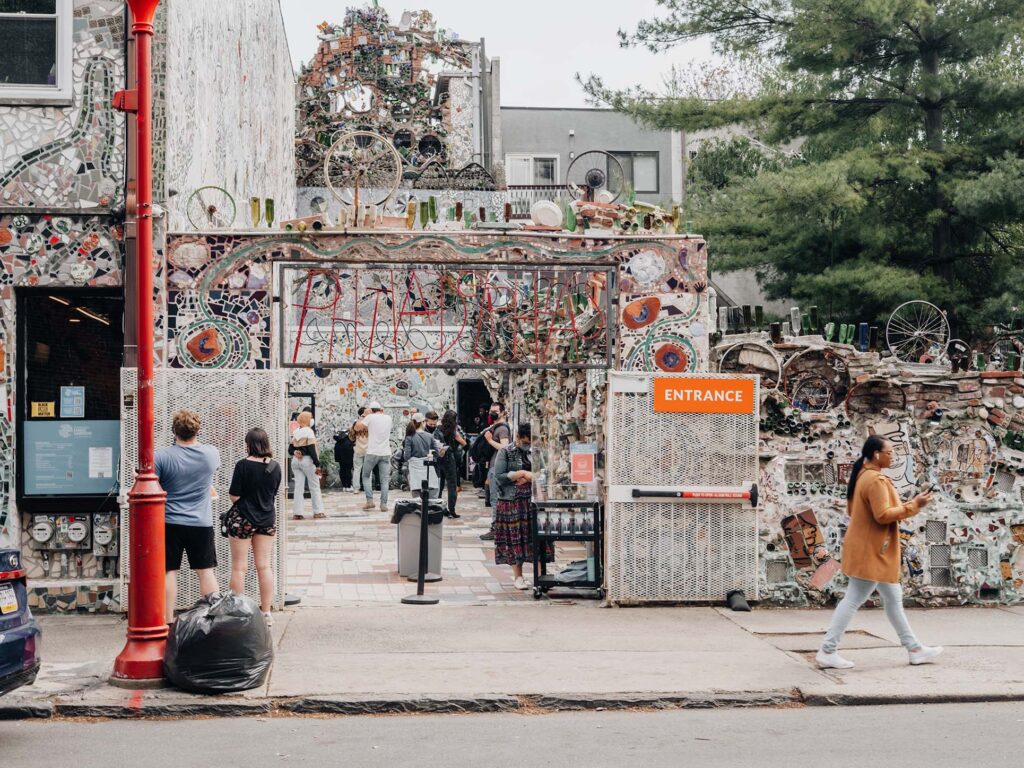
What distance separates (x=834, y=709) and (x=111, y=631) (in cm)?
594

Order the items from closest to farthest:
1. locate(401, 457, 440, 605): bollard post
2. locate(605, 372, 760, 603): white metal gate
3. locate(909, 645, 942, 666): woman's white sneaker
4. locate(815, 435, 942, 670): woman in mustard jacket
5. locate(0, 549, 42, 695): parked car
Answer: locate(0, 549, 42, 695): parked car
locate(815, 435, 942, 670): woman in mustard jacket
locate(909, 645, 942, 666): woman's white sneaker
locate(605, 372, 760, 603): white metal gate
locate(401, 457, 440, 605): bollard post

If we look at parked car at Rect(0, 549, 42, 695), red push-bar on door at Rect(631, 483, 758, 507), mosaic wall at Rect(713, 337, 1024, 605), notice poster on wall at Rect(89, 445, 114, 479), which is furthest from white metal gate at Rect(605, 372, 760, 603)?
parked car at Rect(0, 549, 42, 695)

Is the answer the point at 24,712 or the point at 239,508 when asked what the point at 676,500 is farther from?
the point at 24,712

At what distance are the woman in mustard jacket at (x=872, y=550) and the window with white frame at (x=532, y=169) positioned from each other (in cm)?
2929

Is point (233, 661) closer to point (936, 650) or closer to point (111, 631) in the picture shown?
point (111, 631)

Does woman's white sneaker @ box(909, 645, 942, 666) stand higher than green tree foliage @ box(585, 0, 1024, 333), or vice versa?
green tree foliage @ box(585, 0, 1024, 333)

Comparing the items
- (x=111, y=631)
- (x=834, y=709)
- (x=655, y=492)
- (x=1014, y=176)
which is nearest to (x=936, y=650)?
(x=834, y=709)

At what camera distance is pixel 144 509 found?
8734 millimetres

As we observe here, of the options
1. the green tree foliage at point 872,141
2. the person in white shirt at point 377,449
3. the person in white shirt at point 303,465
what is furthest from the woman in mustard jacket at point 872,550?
the person in white shirt at point 377,449

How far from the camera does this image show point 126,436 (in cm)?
1126

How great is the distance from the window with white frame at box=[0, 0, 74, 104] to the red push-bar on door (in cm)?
634

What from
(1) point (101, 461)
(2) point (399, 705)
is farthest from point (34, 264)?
(2) point (399, 705)

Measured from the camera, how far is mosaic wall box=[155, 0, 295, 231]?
12.0 m

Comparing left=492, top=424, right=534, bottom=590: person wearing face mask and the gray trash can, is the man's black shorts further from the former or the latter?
the gray trash can
